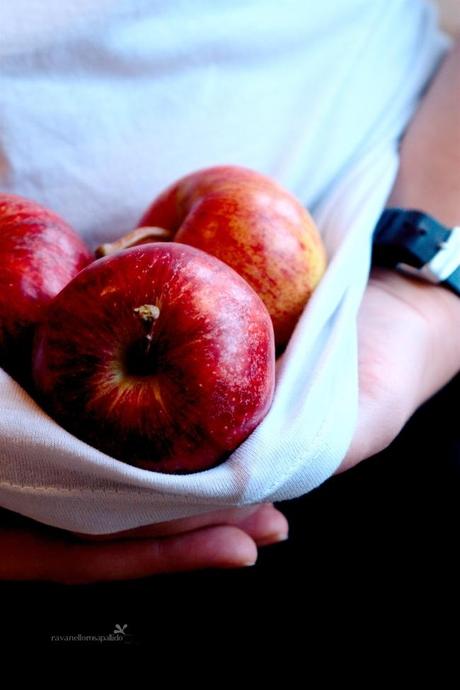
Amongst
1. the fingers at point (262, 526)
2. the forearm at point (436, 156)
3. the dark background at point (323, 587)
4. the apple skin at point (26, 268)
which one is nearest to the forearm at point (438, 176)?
the forearm at point (436, 156)

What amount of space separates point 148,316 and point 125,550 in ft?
0.70

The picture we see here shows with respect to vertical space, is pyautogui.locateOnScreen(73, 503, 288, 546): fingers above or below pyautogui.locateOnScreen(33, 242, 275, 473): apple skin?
below

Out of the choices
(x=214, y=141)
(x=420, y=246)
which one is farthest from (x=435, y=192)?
(x=214, y=141)

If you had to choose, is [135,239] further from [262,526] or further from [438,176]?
[438,176]

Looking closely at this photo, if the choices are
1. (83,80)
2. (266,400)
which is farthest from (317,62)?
(266,400)

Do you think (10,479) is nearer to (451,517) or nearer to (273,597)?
(273,597)

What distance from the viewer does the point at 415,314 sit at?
65 centimetres

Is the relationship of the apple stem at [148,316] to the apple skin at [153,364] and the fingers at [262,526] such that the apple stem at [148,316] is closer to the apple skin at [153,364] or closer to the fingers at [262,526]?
the apple skin at [153,364]

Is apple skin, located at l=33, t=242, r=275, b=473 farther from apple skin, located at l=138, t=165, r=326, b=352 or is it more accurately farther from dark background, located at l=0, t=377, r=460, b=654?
dark background, located at l=0, t=377, r=460, b=654

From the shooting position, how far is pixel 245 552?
1.69 ft

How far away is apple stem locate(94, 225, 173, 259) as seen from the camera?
0.50 metres

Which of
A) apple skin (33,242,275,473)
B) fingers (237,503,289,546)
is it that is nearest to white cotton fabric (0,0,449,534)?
apple skin (33,242,275,473)

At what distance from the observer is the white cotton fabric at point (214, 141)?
1.35 ft

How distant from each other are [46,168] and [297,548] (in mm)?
422
